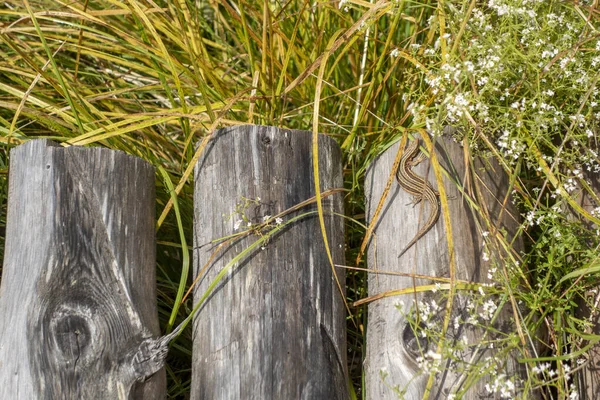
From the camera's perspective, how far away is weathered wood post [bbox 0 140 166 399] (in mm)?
1957

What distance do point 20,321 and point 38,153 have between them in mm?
501

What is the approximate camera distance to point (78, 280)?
2021 millimetres

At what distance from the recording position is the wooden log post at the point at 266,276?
200cm

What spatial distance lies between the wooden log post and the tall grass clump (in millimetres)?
117

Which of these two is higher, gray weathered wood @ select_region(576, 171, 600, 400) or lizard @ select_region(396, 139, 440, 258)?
lizard @ select_region(396, 139, 440, 258)

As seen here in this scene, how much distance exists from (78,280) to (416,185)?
1049 mm

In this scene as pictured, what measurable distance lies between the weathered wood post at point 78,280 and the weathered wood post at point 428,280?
26.6 inches

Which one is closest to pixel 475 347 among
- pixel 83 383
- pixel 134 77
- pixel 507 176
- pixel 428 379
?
pixel 428 379

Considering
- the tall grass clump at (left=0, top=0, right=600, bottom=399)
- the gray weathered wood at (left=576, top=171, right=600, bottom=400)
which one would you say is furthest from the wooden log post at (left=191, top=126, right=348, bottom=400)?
the gray weathered wood at (left=576, top=171, right=600, bottom=400)

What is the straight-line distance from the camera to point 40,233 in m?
2.05

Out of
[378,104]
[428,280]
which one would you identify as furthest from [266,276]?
[378,104]

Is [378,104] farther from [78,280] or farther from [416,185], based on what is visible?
[78,280]

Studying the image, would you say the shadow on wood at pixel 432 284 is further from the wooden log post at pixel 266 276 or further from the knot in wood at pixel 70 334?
the knot in wood at pixel 70 334

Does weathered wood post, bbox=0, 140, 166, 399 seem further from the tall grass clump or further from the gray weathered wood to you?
the gray weathered wood
